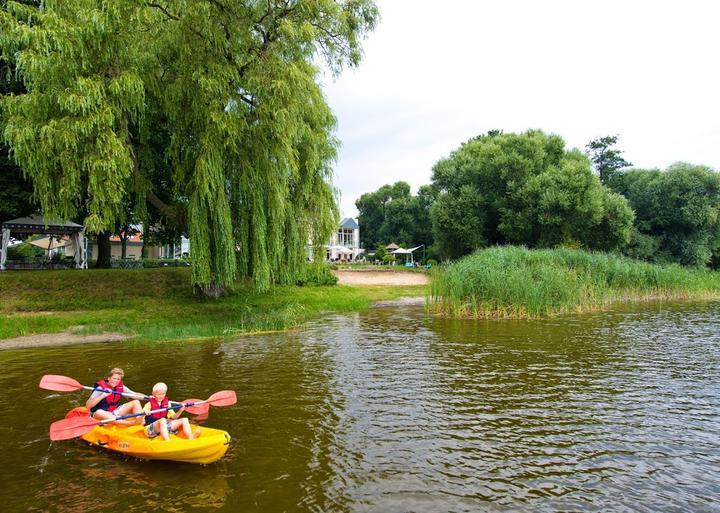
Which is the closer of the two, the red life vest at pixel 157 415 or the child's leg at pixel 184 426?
the child's leg at pixel 184 426

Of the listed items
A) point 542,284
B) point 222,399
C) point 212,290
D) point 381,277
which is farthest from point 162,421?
point 381,277

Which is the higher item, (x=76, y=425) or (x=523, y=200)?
(x=523, y=200)

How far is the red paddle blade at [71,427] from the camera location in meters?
6.89

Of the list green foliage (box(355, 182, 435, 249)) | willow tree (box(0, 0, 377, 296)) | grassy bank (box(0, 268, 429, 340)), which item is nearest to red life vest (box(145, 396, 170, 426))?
grassy bank (box(0, 268, 429, 340))

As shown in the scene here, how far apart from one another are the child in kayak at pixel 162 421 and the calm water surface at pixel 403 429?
44 cm

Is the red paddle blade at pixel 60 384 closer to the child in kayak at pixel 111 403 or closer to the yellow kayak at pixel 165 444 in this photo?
the child in kayak at pixel 111 403

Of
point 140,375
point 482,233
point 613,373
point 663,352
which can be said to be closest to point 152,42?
point 140,375

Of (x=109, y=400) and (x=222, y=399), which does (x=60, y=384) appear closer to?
(x=109, y=400)

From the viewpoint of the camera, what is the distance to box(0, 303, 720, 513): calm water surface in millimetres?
5793

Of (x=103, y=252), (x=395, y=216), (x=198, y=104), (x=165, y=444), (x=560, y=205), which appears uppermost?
(x=395, y=216)

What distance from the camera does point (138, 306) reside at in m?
19.7

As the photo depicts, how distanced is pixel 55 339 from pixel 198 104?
357 inches

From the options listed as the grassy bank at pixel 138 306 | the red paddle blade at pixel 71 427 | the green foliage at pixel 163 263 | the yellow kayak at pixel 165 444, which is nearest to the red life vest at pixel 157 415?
the yellow kayak at pixel 165 444

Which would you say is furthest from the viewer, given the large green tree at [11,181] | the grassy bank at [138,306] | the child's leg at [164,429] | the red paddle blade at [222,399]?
the large green tree at [11,181]
